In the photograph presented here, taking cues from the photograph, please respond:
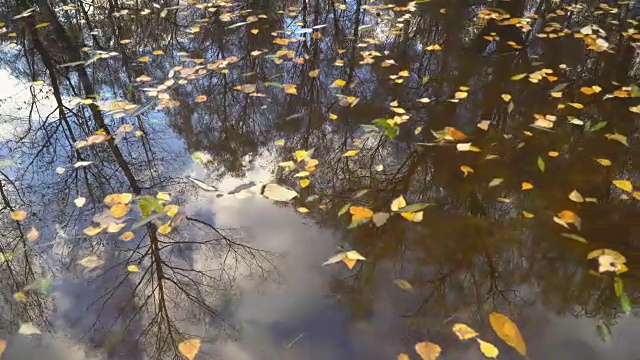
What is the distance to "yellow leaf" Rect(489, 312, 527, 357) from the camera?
172 cm

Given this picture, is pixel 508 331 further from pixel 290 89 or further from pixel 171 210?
pixel 290 89

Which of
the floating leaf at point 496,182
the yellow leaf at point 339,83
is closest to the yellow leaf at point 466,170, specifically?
the floating leaf at point 496,182

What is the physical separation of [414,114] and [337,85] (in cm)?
75

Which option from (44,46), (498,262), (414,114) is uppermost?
(44,46)

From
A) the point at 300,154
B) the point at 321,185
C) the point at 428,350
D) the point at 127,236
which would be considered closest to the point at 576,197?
the point at 428,350

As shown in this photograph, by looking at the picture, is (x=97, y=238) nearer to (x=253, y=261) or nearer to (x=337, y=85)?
(x=253, y=261)

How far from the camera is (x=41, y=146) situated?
3.02 m

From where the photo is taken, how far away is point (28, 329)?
1.82 metres

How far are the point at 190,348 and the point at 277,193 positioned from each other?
3.24ft

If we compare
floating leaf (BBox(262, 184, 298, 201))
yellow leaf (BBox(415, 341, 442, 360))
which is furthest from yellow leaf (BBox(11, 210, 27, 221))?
yellow leaf (BBox(415, 341, 442, 360))

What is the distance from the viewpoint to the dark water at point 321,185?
1840 millimetres

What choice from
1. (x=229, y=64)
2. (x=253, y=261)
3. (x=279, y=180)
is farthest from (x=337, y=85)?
(x=253, y=261)

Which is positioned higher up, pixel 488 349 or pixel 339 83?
pixel 339 83

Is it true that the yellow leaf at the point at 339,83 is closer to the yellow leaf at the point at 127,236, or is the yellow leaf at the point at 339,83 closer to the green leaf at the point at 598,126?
the green leaf at the point at 598,126
